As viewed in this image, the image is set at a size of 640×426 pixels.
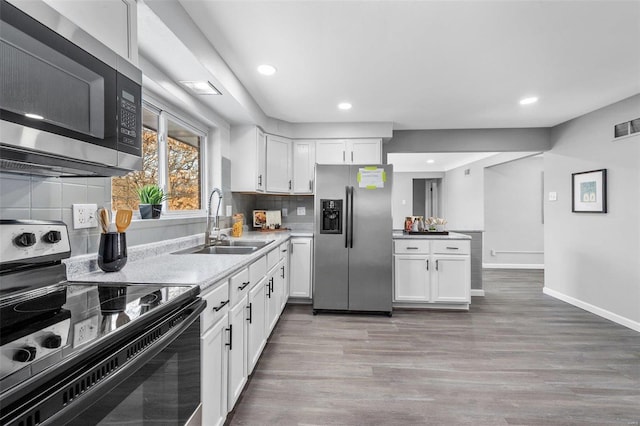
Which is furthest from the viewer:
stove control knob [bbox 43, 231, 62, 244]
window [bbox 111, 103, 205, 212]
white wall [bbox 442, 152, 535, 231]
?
white wall [bbox 442, 152, 535, 231]

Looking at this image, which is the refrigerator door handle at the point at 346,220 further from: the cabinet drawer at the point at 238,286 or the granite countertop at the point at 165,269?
the cabinet drawer at the point at 238,286

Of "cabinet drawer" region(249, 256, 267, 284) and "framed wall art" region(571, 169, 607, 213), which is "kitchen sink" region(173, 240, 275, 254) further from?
"framed wall art" region(571, 169, 607, 213)

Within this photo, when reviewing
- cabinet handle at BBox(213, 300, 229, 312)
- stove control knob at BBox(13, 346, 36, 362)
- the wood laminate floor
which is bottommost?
the wood laminate floor

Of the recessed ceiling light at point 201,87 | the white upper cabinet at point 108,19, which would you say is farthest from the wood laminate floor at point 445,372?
the recessed ceiling light at point 201,87

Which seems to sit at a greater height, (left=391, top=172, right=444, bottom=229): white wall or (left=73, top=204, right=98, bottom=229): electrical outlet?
(left=391, top=172, right=444, bottom=229): white wall

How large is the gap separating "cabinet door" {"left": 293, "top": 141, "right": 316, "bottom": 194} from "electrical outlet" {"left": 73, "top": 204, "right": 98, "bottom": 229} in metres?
2.74

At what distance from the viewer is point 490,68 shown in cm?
253

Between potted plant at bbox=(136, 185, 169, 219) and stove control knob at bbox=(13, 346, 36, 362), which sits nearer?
stove control knob at bbox=(13, 346, 36, 362)

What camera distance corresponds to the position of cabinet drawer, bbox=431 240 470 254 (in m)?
3.60

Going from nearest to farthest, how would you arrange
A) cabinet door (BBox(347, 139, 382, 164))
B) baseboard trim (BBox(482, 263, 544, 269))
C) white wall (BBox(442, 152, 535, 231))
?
cabinet door (BBox(347, 139, 382, 164)) < baseboard trim (BBox(482, 263, 544, 269)) < white wall (BBox(442, 152, 535, 231))

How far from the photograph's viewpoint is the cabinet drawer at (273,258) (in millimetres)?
2586

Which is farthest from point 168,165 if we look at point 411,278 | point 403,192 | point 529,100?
point 403,192

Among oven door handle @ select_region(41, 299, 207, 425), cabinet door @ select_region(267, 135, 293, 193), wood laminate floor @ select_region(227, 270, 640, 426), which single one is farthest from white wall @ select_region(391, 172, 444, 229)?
oven door handle @ select_region(41, 299, 207, 425)

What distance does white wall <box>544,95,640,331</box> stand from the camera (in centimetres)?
314
